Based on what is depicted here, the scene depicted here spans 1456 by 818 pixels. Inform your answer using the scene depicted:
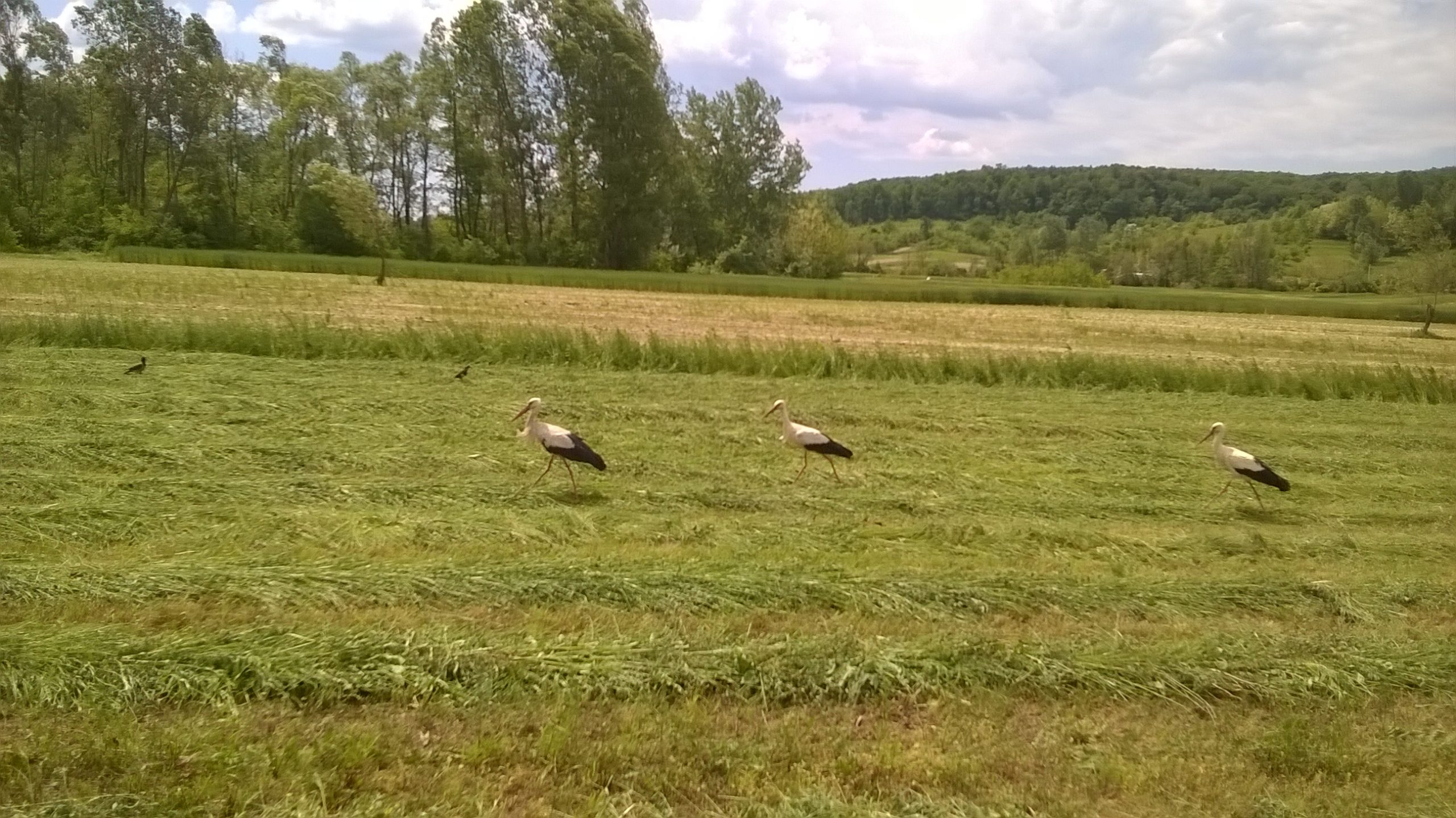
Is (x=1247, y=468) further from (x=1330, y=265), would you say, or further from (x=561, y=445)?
(x=1330, y=265)

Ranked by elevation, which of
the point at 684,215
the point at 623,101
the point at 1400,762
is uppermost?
the point at 623,101

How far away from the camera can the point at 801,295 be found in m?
48.8

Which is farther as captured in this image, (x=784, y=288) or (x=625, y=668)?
(x=784, y=288)

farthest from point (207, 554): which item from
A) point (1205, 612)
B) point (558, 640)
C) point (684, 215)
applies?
point (684, 215)

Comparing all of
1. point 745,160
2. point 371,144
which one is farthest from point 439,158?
point 745,160

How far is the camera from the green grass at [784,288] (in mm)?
45969

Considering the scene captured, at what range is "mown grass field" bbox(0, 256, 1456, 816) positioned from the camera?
4.53 metres

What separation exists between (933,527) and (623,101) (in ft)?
197

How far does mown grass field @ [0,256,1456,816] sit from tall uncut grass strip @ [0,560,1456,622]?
0.04m

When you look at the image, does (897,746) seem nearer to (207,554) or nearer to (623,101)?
(207,554)

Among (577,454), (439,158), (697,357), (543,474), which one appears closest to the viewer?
(577,454)

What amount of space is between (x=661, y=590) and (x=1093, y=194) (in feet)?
532

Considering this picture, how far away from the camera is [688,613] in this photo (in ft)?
20.7

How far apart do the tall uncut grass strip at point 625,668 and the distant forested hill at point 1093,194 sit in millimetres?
109976
